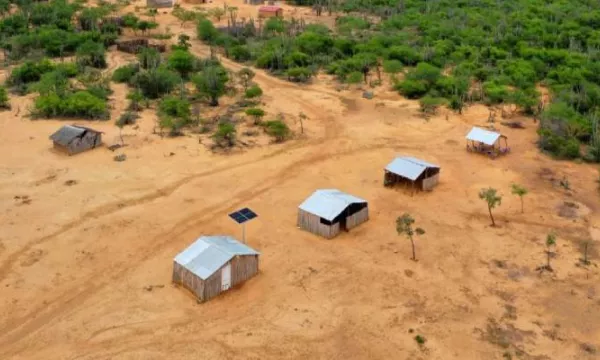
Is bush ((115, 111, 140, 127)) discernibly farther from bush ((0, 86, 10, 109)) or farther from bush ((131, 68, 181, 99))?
bush ((0, 86, 10, 109))

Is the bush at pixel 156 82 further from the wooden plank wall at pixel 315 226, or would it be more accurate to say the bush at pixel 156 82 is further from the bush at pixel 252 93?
the wooden plank wall at pixel 315 226

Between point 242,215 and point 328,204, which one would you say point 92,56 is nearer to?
point 242,215

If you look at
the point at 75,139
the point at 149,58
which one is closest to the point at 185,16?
the point at 149,58

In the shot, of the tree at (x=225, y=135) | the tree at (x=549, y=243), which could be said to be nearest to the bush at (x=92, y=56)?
the tree at (x=225, y=135)

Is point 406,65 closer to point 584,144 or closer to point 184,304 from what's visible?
point 584,144

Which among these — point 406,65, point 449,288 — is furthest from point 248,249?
point 406,65

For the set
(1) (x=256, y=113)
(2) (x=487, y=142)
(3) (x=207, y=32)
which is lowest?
(3) (x=207, y=32)
